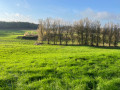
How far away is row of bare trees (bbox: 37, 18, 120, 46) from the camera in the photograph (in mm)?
47562

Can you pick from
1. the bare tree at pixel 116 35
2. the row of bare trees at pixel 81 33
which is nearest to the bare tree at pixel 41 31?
the row of bare trees at pixel 81 33

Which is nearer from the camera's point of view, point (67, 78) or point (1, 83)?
point (1, 83)

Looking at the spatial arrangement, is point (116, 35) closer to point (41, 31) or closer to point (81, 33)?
point (81, 33)

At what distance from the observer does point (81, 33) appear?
48.2 meters

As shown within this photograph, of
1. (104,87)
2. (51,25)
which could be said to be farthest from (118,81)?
(51,25)

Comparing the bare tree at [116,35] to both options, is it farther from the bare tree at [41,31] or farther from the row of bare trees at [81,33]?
the bare tree at [41,31]

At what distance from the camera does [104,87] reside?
16.1ft

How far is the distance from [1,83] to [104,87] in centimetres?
573

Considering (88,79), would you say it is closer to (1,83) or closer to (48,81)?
(48,81)

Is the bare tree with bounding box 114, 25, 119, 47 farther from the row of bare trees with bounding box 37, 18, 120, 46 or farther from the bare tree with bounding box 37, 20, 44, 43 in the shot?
the bare tree with bounding box 37, 20, 44, 43

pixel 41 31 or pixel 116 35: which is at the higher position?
pixel 41 31

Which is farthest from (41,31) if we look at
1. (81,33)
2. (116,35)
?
(116,35)

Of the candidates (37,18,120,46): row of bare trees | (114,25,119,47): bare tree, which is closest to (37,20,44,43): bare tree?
(37,18,120,46): row of bare trees

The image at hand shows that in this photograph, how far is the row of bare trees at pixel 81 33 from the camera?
47562 mm
